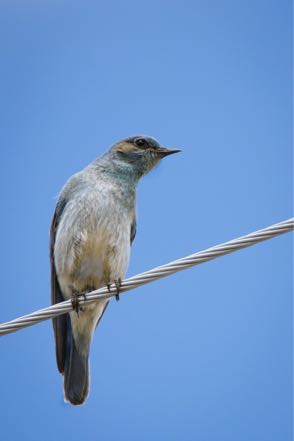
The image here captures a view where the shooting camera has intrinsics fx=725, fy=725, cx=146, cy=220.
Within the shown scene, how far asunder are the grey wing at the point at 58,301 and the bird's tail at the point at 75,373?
0.06 meters

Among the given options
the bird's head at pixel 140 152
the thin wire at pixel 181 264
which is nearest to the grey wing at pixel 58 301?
the bird's head at pixel 140 152

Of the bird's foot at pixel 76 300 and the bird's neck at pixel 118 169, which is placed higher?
the bird's neck at pixel 118 169

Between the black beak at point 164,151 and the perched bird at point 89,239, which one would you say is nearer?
the perched bird at point 89,239

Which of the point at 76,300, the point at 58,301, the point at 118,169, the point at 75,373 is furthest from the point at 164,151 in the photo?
the point at 75,373

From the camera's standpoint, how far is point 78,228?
7105 millimetres

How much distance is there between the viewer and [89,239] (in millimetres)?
7082

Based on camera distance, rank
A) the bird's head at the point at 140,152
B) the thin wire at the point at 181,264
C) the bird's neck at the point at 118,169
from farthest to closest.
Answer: the bird's head at the point at 140,152, the bird's neck at the point at 118,169, the thin wire at the point at 181,264

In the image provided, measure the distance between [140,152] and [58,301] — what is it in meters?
1.94

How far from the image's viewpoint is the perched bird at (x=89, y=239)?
23.4 feet

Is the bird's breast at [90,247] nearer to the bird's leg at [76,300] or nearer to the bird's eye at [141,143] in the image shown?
the bird's leg at [76,300]

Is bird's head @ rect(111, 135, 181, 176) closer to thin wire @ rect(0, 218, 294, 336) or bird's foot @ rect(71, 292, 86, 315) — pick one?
bird's foot @ rect(71, 292, 86, 315)

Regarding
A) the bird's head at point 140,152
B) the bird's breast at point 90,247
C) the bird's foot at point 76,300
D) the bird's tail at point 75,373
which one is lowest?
the bird's tail at point 75,373

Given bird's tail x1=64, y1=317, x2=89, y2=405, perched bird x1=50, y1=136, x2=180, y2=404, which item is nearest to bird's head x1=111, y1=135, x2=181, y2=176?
perched bird x1=50, y1=136, x2=180, y2=404

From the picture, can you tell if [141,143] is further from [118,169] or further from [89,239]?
[89,239]
